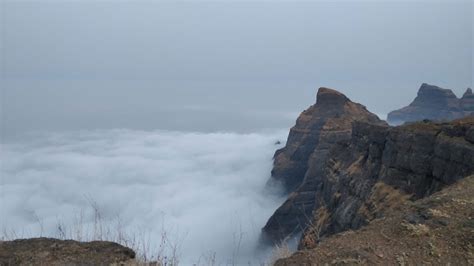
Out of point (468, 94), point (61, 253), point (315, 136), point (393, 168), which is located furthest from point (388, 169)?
point (468, 94)

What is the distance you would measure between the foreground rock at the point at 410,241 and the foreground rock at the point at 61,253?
2.04m

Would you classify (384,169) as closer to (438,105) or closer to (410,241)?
(410,241)

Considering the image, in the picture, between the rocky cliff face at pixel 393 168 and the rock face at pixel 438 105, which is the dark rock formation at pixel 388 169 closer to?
the rocky cliff face at pixel 393 168

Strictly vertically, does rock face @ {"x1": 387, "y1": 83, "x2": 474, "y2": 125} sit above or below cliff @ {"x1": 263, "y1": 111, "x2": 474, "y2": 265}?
above

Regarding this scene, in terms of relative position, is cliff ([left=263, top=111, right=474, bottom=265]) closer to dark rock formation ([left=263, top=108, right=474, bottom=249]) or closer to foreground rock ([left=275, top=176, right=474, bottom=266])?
dark rock formation ([left=263, top=108, right=474, bottom=249])

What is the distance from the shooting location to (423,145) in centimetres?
1641

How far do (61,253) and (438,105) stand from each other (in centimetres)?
→ 9005

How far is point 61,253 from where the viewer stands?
5.15 m

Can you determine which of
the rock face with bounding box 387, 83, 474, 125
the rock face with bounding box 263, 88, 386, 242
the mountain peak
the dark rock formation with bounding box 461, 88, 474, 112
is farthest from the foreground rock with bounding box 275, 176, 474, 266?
the mountain peak

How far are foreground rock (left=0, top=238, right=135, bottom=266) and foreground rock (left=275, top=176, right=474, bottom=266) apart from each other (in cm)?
204

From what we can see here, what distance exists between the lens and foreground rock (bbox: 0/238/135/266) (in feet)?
16.2

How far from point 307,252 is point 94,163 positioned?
261 feet

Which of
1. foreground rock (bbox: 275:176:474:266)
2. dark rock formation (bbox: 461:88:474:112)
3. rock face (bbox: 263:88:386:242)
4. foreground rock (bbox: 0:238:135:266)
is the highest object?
dark rock formation (bbox: 461:88:474:112)

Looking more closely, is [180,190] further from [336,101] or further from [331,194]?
[331,194]
